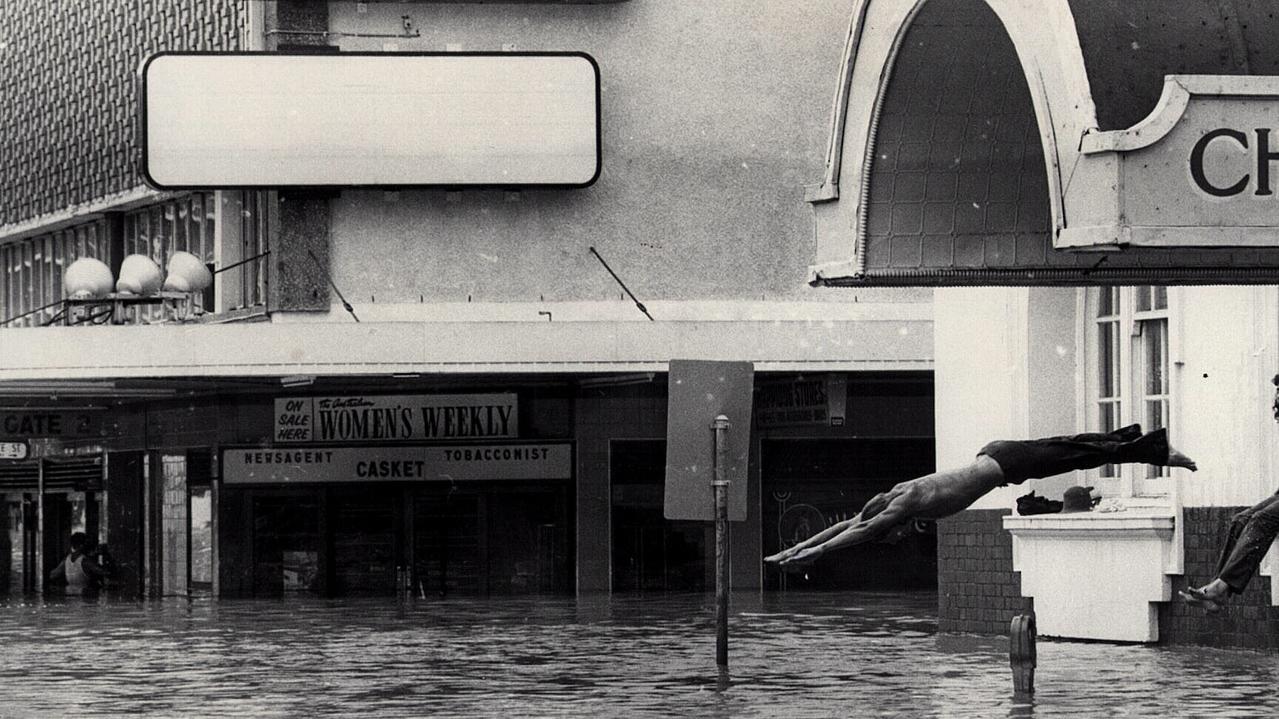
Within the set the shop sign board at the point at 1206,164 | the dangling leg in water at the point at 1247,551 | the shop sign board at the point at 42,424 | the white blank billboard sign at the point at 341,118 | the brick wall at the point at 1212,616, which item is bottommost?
the brick wall at the point at 1212,616

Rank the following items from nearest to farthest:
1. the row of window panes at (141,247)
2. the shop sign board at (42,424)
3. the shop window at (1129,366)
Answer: the shop window at (1129,366) < the row of window panes at (141,247) < the shop sign board at (42,424)

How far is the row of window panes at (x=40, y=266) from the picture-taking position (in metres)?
44.6

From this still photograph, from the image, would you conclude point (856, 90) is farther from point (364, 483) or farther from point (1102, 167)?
point (364, 483)

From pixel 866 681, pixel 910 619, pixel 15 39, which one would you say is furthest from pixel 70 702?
pixel 15 39

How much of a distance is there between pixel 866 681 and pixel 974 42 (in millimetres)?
7456

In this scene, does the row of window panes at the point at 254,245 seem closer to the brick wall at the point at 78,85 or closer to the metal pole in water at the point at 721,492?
the brick wall at the point at 78,85

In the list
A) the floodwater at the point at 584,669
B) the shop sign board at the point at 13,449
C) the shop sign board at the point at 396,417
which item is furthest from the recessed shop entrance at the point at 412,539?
the floodwater at the point at 584,669

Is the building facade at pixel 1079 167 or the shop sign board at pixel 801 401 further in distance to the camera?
the shop sign board at pixel 801 401

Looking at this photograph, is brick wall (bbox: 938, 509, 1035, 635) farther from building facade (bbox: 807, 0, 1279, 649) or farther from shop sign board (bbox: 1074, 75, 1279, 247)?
shop sign board (bbox: 1074, 75, 1279, 247)

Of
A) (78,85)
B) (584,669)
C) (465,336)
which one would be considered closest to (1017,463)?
(584,669)

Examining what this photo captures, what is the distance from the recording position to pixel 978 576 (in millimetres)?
24422

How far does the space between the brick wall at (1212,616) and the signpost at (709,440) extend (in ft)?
13.3

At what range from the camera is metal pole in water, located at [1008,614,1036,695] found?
15.5 m

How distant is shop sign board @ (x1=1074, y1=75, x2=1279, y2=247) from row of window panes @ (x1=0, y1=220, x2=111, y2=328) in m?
34.8
